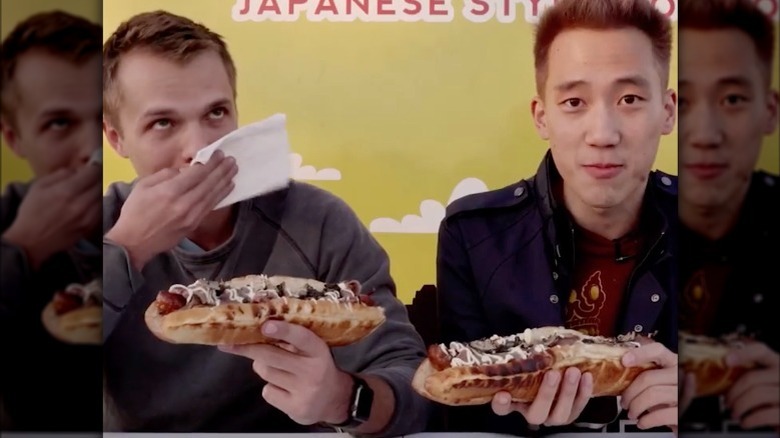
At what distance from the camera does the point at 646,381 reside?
443 centimetres

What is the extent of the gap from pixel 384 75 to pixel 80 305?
6.68 ft

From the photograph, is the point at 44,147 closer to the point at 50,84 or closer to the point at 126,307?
the point at 50,84

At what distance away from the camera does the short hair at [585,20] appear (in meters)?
4.41

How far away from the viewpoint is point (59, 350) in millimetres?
4559

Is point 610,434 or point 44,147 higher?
point 44,147

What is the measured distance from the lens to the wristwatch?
14.3 feet

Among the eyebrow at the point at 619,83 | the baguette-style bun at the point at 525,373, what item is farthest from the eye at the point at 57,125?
the eyebrow at the point at 619,83

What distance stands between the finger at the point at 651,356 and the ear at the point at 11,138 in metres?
3.34

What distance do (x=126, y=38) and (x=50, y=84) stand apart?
18.6 inches

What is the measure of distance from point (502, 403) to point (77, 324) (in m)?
2.30

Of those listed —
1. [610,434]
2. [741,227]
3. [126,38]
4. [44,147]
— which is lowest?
[610,434]

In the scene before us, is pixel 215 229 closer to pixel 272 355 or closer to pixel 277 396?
pixel 272 355

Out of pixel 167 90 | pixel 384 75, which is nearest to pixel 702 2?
pixel 384 75

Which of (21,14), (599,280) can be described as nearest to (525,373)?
(599,280)
